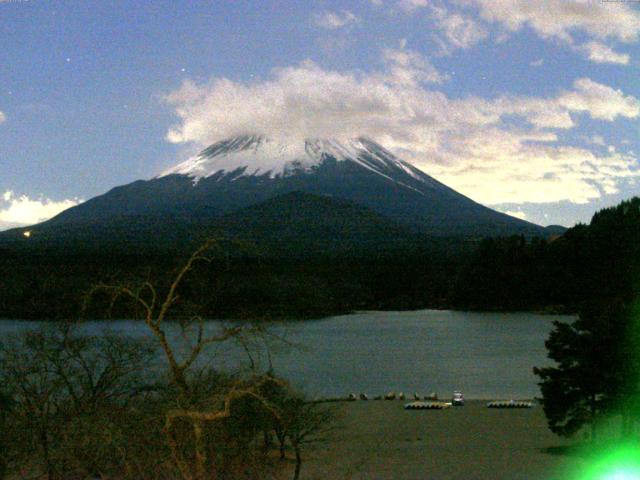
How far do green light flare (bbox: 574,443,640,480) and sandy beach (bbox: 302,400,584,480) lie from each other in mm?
313

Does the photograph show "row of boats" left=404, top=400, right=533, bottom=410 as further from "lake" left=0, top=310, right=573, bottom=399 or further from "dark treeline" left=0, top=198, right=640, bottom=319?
"dark treeline" left=0, top=198, right=640, bottom=319

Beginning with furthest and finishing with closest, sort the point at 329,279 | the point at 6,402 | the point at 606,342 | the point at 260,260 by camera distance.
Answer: the point at 329,279
the point at 606,342
the point at 6,402
the point at 260,260

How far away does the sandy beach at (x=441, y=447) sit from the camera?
12.0 meters

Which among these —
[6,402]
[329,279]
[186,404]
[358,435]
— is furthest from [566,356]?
[329,279]

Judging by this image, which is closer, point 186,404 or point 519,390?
point 186,404

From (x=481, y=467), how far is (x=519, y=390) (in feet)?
46.2

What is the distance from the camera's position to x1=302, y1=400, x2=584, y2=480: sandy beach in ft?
Answer: 39.4

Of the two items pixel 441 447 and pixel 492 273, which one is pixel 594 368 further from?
pixel 492 273

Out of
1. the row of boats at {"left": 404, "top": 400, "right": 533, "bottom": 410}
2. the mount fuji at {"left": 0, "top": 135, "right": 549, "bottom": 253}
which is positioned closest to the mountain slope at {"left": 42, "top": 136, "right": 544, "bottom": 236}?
the mount fuji at {"left": 0, "top": 135, "right": 549, "bottom": 253}

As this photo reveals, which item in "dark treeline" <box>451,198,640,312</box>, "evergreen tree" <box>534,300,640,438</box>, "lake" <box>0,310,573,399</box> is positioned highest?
"dark treeline" <box>451,198,640,312</box>

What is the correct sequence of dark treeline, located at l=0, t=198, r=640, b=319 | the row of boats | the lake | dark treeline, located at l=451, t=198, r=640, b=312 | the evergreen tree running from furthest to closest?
dark treeline, located at l=451, t=198, r=640, b=312
dark treeline, located at l=0, t=198, r=640, b=319
the lake
the row of boats
the evergreen tree

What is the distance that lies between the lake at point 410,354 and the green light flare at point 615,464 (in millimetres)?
6032

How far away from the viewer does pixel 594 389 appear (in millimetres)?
12164

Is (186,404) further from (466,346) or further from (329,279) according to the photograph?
(329,279)
